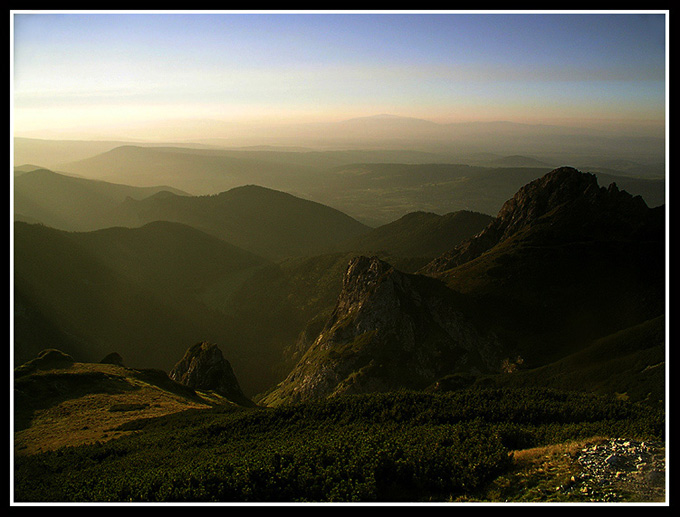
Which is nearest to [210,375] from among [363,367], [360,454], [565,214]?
[363,367]

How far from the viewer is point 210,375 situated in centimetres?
7481

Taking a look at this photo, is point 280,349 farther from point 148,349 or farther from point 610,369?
point 610,369

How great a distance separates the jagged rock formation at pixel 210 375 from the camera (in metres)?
73.4

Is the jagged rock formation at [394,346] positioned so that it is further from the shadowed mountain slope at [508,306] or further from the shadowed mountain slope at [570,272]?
the shadowed mountain slope at [570,272]

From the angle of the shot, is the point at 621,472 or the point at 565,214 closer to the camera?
the point at 621,472

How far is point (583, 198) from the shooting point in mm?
86062

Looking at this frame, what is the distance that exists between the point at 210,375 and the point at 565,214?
78.1m

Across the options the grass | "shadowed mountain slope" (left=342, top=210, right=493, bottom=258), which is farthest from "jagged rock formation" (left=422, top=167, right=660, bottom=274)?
"shadowed mountain slope" (left=342, top=210, right=493, bottom=258)

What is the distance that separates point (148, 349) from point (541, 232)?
358ft

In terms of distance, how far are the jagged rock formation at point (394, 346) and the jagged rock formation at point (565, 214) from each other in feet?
93.3

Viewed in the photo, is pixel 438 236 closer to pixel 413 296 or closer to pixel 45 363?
pixel 413 296

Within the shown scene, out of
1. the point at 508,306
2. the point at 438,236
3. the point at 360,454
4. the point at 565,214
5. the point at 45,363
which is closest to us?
the point at 360,454

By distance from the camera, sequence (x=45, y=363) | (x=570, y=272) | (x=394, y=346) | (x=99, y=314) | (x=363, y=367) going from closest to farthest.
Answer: (x=45, y=363)
(x=363, y=367)
(x=394, y=346)
(x=570, y=272)
(x=99, y=314)
